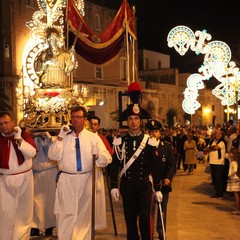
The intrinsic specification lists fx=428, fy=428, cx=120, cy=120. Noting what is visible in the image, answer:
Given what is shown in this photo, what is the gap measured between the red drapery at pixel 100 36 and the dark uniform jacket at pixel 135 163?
388 cm

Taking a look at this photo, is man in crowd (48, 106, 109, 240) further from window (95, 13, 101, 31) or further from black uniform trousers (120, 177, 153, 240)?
window (95, 13, 101, 31)

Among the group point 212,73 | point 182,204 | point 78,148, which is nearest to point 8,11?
point 212,73

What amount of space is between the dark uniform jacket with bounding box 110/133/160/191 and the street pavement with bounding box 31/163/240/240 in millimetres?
1775

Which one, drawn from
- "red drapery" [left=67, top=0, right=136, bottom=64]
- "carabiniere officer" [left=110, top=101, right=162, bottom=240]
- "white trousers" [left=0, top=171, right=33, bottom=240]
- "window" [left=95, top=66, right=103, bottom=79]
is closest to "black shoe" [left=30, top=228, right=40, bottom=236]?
"white trousers" [left=0, top=171, right=33, bottom=240]

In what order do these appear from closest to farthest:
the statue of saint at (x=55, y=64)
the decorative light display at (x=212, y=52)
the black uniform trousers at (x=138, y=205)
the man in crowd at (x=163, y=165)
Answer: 1. the black uniform trousers at (x=138, y=205)
2. the man in crowd at (x=163, y=165)
3. the statue of saint at (x=55, y=64)
4. the decorative light display at (x=212, y=52)

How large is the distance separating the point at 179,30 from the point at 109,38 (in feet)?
34.7

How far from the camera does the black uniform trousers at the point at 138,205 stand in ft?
18.0

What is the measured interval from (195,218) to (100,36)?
4.39 meters

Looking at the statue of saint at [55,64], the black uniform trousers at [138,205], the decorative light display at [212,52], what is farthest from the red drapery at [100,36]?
the decorative light display at [212,52]

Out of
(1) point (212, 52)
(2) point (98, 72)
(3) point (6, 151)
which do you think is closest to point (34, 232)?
(3) point (6, 151)

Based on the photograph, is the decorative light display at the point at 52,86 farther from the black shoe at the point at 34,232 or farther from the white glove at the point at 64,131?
the white glove at the point at 64,131

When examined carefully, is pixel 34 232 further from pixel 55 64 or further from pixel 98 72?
pixel 98 72

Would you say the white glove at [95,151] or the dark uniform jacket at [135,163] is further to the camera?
the white glove at [95,151]

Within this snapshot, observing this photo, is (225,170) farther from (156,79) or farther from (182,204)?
(156,79)
